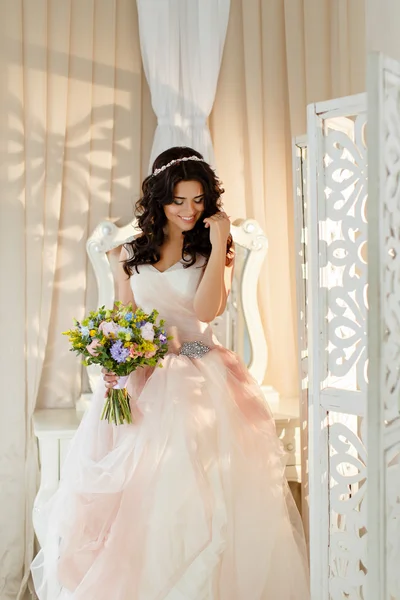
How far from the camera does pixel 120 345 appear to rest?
2496mm

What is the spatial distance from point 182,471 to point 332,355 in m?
0.64

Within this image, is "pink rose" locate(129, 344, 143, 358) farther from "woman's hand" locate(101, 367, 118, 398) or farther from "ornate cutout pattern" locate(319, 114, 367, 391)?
"ornate cutout pattern" locate(319, 114, 367, 391)

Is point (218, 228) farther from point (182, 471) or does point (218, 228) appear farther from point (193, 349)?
point (182, 471)

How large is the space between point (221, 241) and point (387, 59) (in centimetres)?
116

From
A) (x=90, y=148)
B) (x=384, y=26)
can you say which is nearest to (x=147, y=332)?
(x=90, y=148)

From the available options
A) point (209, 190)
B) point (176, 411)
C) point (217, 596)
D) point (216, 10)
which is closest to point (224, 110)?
point (216, 10)

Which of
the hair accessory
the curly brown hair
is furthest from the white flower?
the hair accessory

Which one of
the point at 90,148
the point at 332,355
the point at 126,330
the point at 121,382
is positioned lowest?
the point at 121,382

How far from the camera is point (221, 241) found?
9.17 feet

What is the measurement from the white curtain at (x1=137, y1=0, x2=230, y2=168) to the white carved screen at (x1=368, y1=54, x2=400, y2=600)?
5.46ft

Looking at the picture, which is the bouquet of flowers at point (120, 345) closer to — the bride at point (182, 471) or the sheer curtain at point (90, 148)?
the bride at point (182, 471)

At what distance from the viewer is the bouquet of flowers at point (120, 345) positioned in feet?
8.21

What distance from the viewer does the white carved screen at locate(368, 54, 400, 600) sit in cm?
172

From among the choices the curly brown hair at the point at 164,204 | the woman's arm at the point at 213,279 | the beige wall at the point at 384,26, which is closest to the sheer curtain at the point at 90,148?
the beige wall at the point at 384,26
